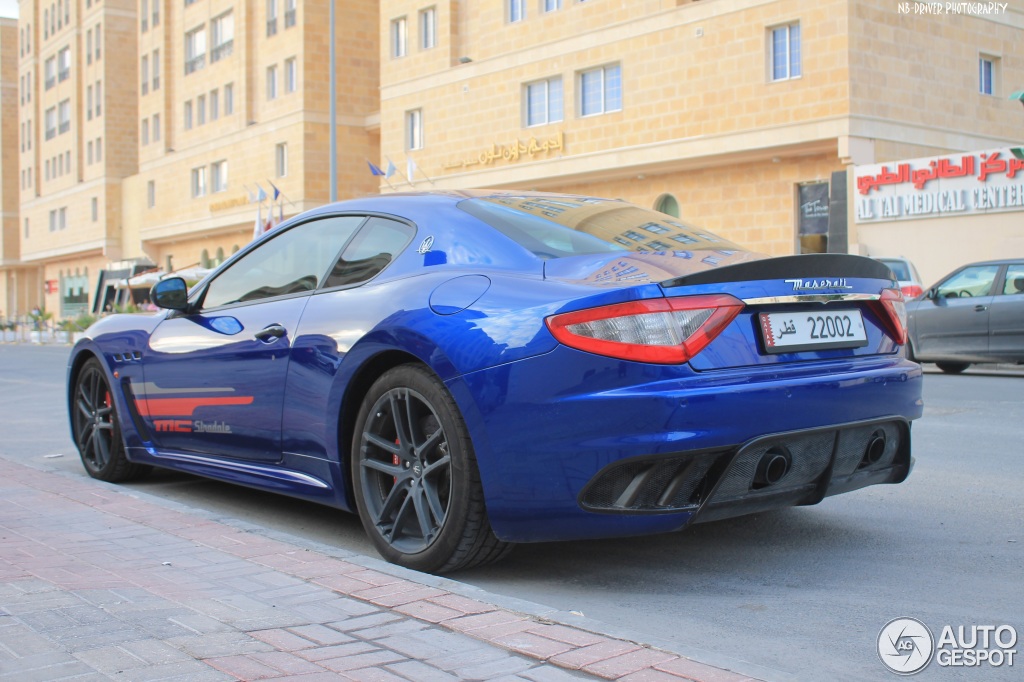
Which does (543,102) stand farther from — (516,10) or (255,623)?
(255,623)

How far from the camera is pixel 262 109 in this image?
46781 millimetres

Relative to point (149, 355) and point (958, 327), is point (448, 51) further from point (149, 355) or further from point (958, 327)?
point (149, 355)

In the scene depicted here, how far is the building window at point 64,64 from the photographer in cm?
6981

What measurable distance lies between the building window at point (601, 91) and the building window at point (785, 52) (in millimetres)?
4704

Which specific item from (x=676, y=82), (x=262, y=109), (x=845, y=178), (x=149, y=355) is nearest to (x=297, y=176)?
(x=262, y=109)

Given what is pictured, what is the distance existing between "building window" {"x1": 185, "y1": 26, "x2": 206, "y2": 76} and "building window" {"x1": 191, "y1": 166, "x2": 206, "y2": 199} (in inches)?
189

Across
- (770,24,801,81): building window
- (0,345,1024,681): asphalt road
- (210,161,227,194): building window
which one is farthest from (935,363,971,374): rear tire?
(210,161,227,194): building window

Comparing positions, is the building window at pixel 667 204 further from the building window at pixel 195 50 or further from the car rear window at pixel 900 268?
the building window at pixel 195 50

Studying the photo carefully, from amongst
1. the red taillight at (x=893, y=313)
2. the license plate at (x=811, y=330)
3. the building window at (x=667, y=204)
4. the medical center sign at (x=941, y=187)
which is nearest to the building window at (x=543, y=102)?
the building window at (x=667, y=204)

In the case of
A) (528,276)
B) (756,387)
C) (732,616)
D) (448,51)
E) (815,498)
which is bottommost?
(732,616)

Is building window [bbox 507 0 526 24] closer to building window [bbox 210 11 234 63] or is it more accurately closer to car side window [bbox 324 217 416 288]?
building window [bbox 210 11 234 63]

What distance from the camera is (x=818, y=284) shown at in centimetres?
394

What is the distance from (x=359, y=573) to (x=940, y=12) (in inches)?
1089

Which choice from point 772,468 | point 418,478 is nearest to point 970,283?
point 772,468
